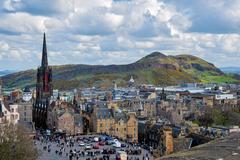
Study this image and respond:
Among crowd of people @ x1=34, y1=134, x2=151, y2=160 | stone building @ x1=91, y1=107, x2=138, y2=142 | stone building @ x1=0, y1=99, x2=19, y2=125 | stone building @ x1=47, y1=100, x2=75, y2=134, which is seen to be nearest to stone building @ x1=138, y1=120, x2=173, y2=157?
stone building @ x1=91, y1=107, x2=138, y2=142

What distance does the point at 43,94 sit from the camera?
388ft

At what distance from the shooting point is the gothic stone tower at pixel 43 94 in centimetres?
11056

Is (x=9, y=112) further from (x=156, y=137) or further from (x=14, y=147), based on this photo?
(x=14, y=147)

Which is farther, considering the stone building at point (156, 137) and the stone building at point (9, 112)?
the stone building at point (9, 112)

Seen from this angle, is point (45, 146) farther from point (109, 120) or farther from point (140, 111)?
point (140, 111)

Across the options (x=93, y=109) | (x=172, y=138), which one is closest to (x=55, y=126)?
(x=93, y=109)

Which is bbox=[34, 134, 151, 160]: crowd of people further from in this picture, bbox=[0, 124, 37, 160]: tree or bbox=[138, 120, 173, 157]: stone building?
bbox=[0, 124, 37, 160]: tree

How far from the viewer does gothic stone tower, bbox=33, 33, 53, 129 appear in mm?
110562

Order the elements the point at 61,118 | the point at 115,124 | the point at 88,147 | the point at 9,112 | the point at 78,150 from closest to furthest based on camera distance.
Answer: the point at 78,150 → the point at 88,147 → the point at 9,112 → the point at 61,118 → the point at 115,124

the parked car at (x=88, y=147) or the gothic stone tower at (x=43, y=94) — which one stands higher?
the gothic stone tower at (x=43, y=94)

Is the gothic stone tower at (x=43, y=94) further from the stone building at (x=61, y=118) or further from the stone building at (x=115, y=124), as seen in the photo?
the stone building at (x=115, y=124)

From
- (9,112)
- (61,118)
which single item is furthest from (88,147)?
(61,118)

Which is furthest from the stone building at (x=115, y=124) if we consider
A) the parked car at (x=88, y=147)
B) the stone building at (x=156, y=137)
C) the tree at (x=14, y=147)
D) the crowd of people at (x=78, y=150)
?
the tree at (x=14, y=147)

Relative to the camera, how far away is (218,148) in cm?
3753
